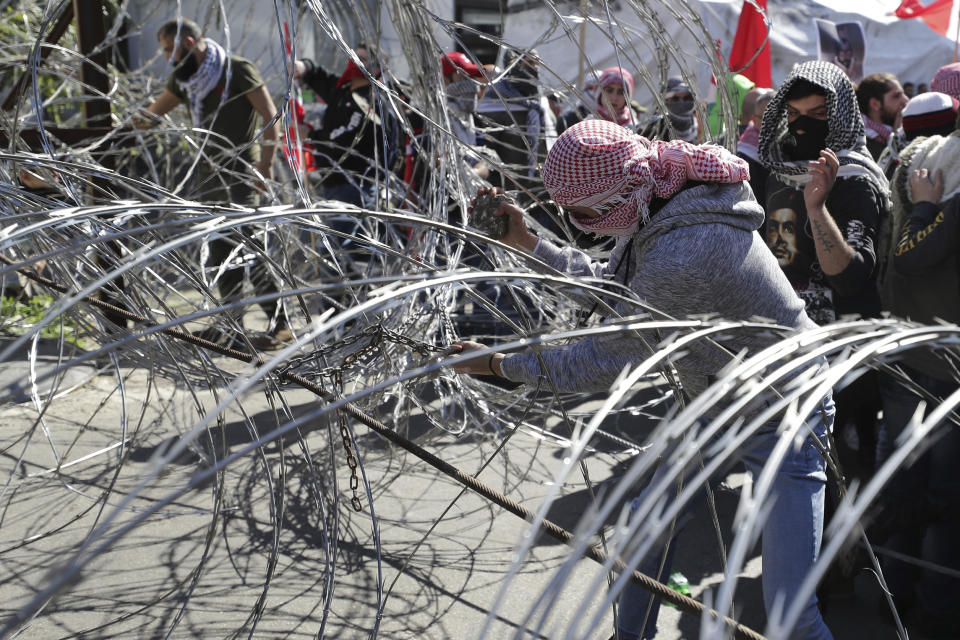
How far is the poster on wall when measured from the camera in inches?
282

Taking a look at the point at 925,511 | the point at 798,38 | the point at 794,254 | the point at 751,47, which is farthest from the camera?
the point at 798,38

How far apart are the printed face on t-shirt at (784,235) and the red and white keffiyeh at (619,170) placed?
0.99 m

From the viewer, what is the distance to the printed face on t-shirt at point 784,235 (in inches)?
109

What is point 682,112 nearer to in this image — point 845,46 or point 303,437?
point 845,46

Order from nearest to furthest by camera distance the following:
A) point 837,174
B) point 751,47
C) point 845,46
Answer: point 837,174 → point 751,47 → point 845,46

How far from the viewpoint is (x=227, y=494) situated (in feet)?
10.5

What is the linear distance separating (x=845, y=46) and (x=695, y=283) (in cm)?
653

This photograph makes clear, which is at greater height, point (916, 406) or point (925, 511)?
point (916, 406)

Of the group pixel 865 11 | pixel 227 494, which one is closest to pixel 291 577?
pixel 227 494

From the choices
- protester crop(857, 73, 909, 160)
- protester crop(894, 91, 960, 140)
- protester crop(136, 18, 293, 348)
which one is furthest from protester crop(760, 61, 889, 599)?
protester crop(136, 18, 293, 348)

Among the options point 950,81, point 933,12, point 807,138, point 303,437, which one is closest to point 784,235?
point 807,138

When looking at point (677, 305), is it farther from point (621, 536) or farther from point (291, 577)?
point (291, 577)

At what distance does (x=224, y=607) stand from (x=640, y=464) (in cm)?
200

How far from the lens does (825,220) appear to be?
2453mm
